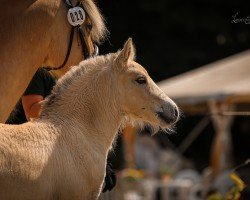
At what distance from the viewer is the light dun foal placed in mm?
4848

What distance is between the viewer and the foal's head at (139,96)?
5621mm

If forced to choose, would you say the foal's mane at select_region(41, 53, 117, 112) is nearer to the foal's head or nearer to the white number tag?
the foal's head

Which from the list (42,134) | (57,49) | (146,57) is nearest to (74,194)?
(42,134)

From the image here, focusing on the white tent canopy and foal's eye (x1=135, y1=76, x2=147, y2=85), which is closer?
foal's eye (x1=135, y1=76, x2=147, y2=85)

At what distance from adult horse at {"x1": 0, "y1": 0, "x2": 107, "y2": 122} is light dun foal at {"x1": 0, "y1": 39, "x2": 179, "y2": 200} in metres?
0.31

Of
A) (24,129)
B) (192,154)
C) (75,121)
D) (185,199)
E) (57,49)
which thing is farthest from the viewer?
(192,154)

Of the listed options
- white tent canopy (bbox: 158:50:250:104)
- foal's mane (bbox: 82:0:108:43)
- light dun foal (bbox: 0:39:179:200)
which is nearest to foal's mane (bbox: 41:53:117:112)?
light dun foal (bbox: 0:39:179:200)

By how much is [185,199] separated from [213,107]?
1.53m

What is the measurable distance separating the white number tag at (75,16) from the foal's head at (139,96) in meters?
0.54

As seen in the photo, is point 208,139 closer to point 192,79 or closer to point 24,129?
point 192,79

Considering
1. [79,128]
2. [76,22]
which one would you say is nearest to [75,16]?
[76,22]

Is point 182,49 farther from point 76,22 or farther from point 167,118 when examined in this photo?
point 167,118

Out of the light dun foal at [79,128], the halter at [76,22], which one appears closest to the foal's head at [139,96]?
the light dun foal at [79,128]

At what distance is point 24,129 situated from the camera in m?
5.07
